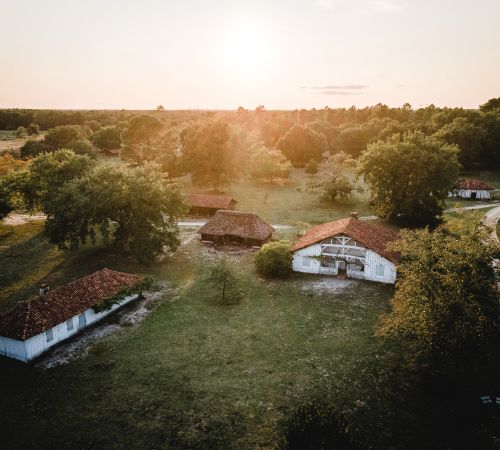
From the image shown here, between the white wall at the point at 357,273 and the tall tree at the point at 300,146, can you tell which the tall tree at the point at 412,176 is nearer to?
the white wall at the point at 357,273

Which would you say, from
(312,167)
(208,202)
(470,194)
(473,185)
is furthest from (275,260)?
(312,167)

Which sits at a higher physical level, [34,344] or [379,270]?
[379,270]

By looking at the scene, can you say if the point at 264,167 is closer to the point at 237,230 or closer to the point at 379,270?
the point at 237,230

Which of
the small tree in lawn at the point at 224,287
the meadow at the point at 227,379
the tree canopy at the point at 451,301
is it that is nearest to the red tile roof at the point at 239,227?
the meadow at the point at 227,379

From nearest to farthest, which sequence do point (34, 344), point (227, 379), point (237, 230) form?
1. point (227, 379)
2. point (34, 344)
3. point (237, 230)

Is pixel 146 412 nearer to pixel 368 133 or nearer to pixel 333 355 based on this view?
pixel 333 355

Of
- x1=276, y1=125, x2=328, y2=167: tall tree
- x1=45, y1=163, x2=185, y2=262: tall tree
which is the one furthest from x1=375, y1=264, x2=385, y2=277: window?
x1=276, y1=125, x2=328, y2=167: tall tree
